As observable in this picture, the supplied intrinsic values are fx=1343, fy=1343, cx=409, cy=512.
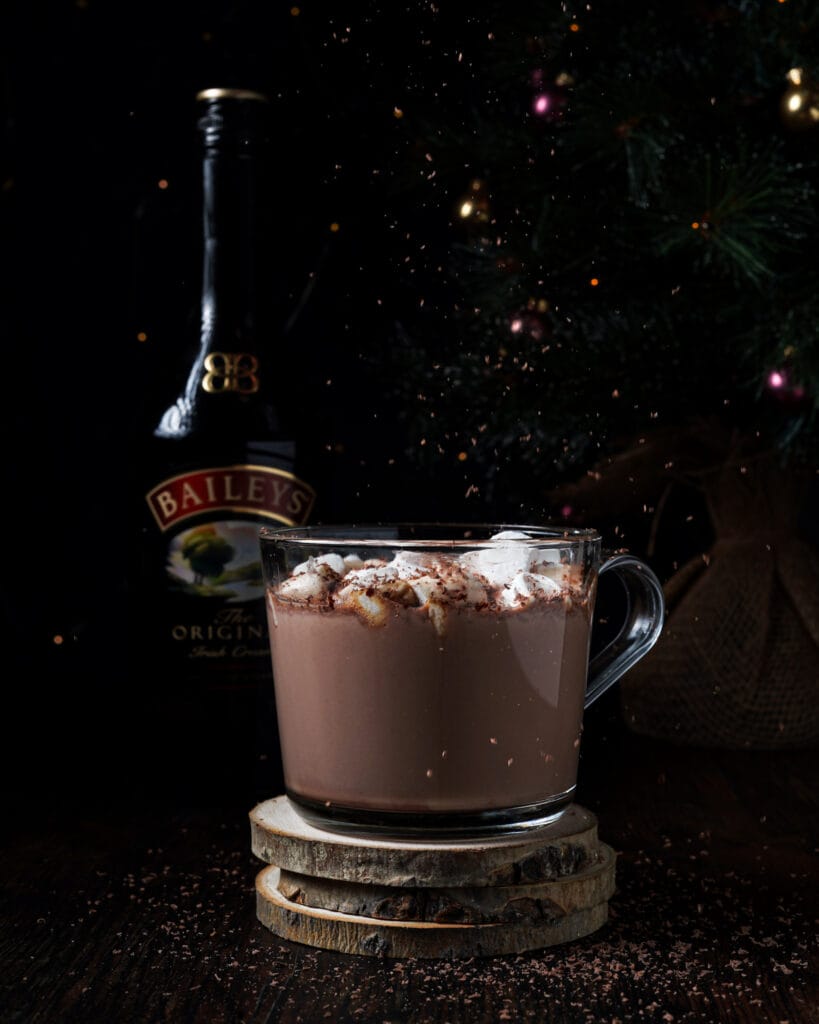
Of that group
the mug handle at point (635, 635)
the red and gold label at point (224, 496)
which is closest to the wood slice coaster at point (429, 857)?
the mug handle at point (635, 635)

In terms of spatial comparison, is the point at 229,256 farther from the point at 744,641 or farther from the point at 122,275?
the point at 744,641

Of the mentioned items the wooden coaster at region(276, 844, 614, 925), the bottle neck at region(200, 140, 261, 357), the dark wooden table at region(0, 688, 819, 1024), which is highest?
the bottle neck at region(200, 140, 261, 357)

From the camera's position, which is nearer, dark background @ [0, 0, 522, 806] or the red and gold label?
the red and gold label

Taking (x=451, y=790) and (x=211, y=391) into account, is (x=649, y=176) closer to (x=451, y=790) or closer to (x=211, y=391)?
(x=211, y=391)

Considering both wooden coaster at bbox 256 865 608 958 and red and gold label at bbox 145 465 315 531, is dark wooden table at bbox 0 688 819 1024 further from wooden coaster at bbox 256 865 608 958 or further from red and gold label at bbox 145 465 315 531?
red and gold label at bbox 145 465 315 531

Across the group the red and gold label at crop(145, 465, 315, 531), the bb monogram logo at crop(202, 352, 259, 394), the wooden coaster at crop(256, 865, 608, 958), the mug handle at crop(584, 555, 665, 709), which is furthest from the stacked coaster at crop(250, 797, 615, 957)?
the bb monogram logo at crop(202, 352, 259, 394)

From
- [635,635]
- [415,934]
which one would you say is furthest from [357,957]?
[635,635]

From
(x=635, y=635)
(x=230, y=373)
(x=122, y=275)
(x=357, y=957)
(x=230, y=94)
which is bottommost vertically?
(x=357, y=957)
